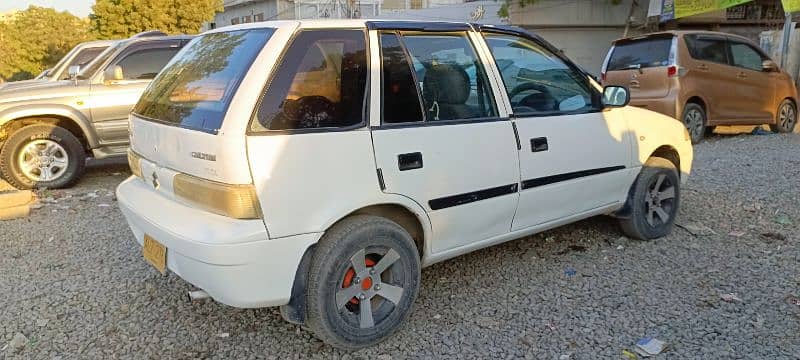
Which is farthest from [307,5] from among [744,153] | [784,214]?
[784,214]

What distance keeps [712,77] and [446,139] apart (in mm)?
7254

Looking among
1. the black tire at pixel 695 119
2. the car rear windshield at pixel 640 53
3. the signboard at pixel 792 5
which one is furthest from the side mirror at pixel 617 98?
the signboard at pixel 792 5

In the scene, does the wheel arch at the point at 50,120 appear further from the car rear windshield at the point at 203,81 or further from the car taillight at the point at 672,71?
the car taillight at the point at 672,71

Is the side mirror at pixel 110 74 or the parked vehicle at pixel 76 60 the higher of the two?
the parked vehicle at pixel 76 60

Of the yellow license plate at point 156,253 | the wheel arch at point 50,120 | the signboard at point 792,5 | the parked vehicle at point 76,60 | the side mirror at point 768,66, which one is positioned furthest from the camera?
the signboard at point 792,5

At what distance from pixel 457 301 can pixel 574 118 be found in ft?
4.67

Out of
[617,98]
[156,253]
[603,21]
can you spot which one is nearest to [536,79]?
[617,98]

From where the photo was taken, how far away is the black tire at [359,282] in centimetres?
263

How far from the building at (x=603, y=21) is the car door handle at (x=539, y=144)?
14759mm

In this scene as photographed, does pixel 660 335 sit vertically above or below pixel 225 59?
below

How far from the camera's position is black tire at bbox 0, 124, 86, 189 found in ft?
20.4

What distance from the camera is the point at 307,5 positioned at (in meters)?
30.2

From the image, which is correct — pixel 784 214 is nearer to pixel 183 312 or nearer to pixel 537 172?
pixel 537 172

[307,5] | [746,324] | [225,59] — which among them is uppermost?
[307,5]
